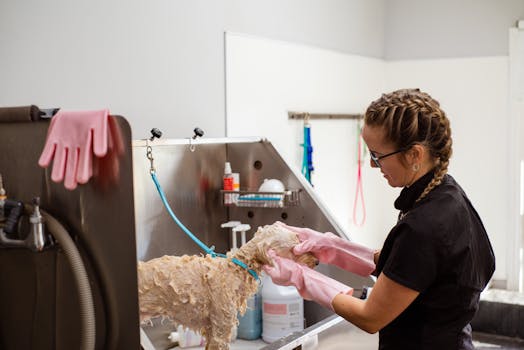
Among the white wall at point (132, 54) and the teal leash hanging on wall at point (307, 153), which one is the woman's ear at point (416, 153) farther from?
the teal leash hanging on wall at point (307, 153)

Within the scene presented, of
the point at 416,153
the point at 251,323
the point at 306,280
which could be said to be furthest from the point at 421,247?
the point at 251,323

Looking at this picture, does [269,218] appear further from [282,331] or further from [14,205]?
[14,205]

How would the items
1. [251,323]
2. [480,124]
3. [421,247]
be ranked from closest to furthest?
[421,247] < [251,323] < [480,124]

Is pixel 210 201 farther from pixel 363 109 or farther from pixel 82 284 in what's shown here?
pixel 363 109

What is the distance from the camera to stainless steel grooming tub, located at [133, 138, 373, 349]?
2.26 metres

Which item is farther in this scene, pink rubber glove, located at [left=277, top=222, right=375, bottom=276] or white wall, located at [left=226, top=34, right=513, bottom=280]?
white wall, located at [left=226, top=34, right=513, bottom=280]

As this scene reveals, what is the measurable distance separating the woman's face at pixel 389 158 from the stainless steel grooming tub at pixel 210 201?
0.73 m

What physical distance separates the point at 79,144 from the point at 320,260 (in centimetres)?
95

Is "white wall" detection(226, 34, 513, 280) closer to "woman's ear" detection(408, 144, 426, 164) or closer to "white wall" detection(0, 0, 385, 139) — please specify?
"white wall" detection(0, 0, 385, 139)

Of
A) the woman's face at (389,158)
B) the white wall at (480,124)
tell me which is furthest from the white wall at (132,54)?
the white wall at (480,124)

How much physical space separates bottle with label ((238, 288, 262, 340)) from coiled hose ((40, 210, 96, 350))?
1079mm

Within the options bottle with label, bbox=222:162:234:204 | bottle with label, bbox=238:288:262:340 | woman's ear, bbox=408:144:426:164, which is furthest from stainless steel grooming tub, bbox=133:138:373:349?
woman's ear, bbox=408:144:426:164

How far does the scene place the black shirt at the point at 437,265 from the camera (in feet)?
4.95

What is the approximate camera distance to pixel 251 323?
242 cm
